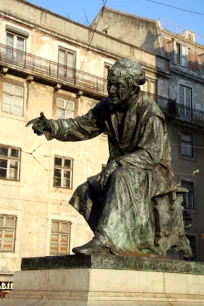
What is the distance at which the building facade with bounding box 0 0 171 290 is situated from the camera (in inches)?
915

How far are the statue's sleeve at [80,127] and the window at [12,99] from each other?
17.7 metres

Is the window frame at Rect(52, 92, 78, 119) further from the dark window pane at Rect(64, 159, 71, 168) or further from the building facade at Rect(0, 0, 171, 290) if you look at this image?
the dark window pane at Rect(64, 159, 71, 168)

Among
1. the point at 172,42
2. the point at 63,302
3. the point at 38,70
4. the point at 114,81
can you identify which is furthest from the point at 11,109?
the point at 63,302

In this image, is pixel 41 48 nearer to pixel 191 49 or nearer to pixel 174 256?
pixel 191 49

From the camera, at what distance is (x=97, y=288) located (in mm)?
4562

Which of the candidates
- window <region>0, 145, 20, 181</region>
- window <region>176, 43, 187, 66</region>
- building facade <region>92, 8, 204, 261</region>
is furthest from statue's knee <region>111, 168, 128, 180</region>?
window <region>176, 43, 187, 66</region>

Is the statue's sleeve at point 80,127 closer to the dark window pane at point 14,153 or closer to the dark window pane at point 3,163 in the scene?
the dark window pane at point 3,163

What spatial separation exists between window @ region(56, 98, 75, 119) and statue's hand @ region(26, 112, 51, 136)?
19578mm

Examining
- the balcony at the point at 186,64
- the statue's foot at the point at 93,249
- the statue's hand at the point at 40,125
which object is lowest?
the statue's foot at the point at 93,249

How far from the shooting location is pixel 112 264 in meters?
4.78

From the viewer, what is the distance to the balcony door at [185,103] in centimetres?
3169

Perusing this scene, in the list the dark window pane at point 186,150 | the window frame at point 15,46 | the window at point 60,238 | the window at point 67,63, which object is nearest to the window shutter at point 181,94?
the dark window pane at point 186,150

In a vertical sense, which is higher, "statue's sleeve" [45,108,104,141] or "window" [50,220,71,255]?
"statue's sleeve" [45,108,104,141]

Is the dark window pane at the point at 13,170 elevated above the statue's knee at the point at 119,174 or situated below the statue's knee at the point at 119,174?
above
